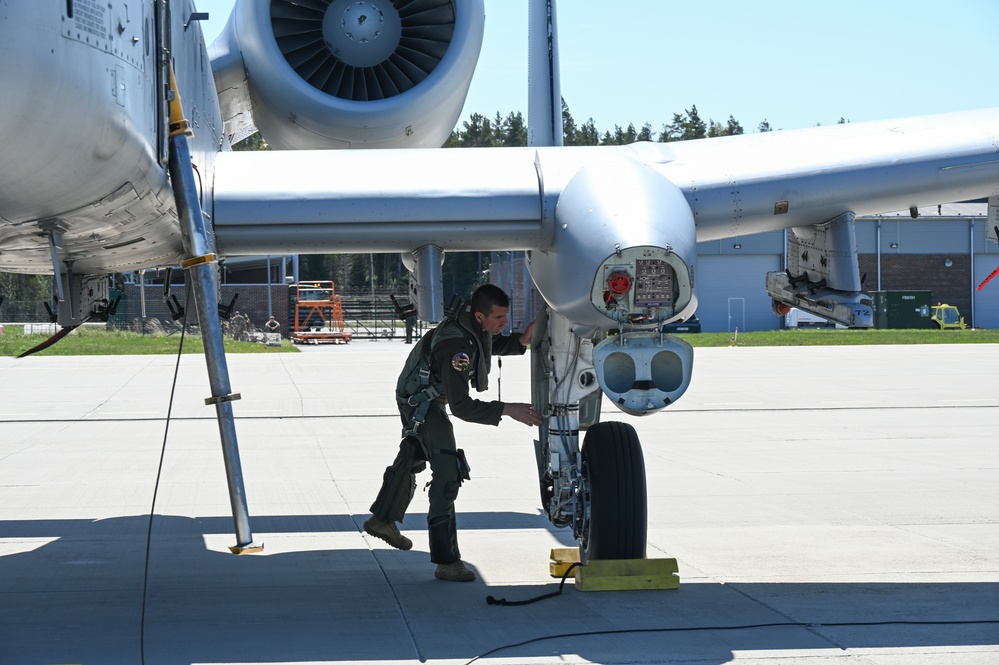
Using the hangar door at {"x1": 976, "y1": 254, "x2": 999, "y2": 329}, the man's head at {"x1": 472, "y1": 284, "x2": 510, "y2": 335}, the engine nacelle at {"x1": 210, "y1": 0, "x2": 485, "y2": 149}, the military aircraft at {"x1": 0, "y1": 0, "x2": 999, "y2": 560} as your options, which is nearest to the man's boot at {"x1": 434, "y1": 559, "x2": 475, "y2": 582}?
the military aircraft at {"x1": 0, "y1": 0, "x2": 999, "y2": 560}

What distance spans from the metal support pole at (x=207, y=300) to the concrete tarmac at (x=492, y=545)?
2.30 feet

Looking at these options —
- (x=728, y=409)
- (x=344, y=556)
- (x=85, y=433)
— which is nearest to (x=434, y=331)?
(x=344, y=556)

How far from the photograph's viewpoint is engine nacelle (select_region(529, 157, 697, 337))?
533cm

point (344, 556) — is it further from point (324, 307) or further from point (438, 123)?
point (324, 307)

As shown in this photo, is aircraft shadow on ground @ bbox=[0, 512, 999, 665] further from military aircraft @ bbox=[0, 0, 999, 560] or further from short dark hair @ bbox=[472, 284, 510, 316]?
short dark hair @ bbox=[472, 284, 510, 316]

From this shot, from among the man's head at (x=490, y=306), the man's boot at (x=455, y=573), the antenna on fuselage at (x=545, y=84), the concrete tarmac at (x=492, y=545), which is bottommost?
the concrete tarmac at (x=492, y=545)

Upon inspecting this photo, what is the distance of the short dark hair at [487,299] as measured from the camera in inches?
261

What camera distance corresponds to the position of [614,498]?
255 inches

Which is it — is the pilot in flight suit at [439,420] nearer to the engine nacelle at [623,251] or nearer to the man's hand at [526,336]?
the man's hand at [526,336]

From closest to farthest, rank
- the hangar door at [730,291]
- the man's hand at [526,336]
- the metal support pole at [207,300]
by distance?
1. the metal support pole at [207,300]
2. the man's hand at [526,336]
3. the hangar door at [730,291]

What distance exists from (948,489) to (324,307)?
1461 inches

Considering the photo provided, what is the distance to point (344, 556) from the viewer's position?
7586mm

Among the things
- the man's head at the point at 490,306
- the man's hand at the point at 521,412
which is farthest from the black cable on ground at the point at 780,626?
the man's head at the point at 490,306

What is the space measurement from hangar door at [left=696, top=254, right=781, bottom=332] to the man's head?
48.8 meters
